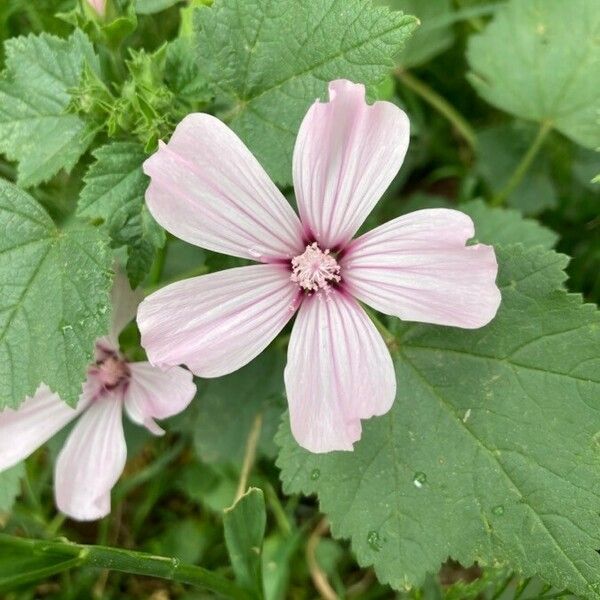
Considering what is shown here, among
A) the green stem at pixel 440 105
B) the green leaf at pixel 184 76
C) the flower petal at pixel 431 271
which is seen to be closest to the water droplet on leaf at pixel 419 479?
the flower petal at pixel 431 271

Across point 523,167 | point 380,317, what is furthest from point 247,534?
point 523,167

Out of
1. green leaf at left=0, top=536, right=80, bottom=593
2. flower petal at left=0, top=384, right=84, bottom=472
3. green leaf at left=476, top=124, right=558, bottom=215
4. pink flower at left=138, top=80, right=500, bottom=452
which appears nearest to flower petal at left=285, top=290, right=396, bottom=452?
pink flower at left=138, top=80, right=500, bottom=452

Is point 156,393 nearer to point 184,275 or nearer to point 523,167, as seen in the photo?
point 184,275

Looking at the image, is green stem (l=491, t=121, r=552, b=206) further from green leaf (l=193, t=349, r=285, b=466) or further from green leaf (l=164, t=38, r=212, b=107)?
green leaf (l=164, t=38, r=212, b=107)

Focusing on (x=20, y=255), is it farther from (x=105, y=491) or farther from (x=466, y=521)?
(x=466, y=521)

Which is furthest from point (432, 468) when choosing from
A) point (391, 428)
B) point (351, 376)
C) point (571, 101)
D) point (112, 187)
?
point (571, 101)
